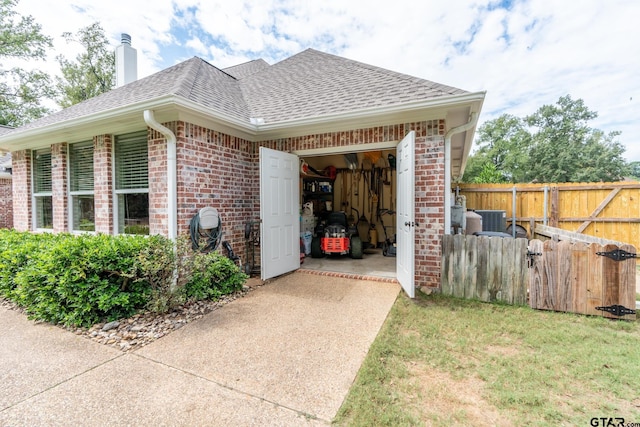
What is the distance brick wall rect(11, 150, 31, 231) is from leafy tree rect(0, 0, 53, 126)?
529 inches

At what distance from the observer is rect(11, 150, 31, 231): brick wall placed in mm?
6055

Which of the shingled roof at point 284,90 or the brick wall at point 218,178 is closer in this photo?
the brick wall at point 218,178

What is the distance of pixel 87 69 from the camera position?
55.3ft

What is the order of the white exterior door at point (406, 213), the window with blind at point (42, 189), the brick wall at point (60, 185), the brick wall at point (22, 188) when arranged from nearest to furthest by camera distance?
the white exterior door at point (406, 213) < the brick wall at point (60, 185) < the window with blind at point (42, 189) < the brick wall at point (22, 188)

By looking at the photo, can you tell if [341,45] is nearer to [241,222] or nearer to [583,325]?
[241,222]

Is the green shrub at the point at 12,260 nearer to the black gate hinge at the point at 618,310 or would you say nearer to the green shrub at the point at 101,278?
the green shrub at the point at 101,278

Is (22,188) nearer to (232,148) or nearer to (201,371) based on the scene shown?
(232,148)

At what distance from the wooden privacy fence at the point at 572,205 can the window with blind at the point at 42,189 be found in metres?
10.5

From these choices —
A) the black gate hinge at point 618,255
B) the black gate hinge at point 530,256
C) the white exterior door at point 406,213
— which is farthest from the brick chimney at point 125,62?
Result: the black gate hinge at point 618,255

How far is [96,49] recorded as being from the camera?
17031 millimetres

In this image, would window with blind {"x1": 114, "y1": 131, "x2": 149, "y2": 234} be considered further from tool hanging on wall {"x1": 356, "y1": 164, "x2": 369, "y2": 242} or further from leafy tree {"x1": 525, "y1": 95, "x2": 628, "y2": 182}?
leafy tree {"x1": 525, "y1": 95, "x2": 628, "y2": 182}

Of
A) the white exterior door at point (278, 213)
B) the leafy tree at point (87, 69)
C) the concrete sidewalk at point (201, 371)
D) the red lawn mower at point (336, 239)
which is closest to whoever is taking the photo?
the concrete sidewalk at point (201, 371)

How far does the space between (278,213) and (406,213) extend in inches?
86.8

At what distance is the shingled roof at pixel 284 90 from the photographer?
4285mm
